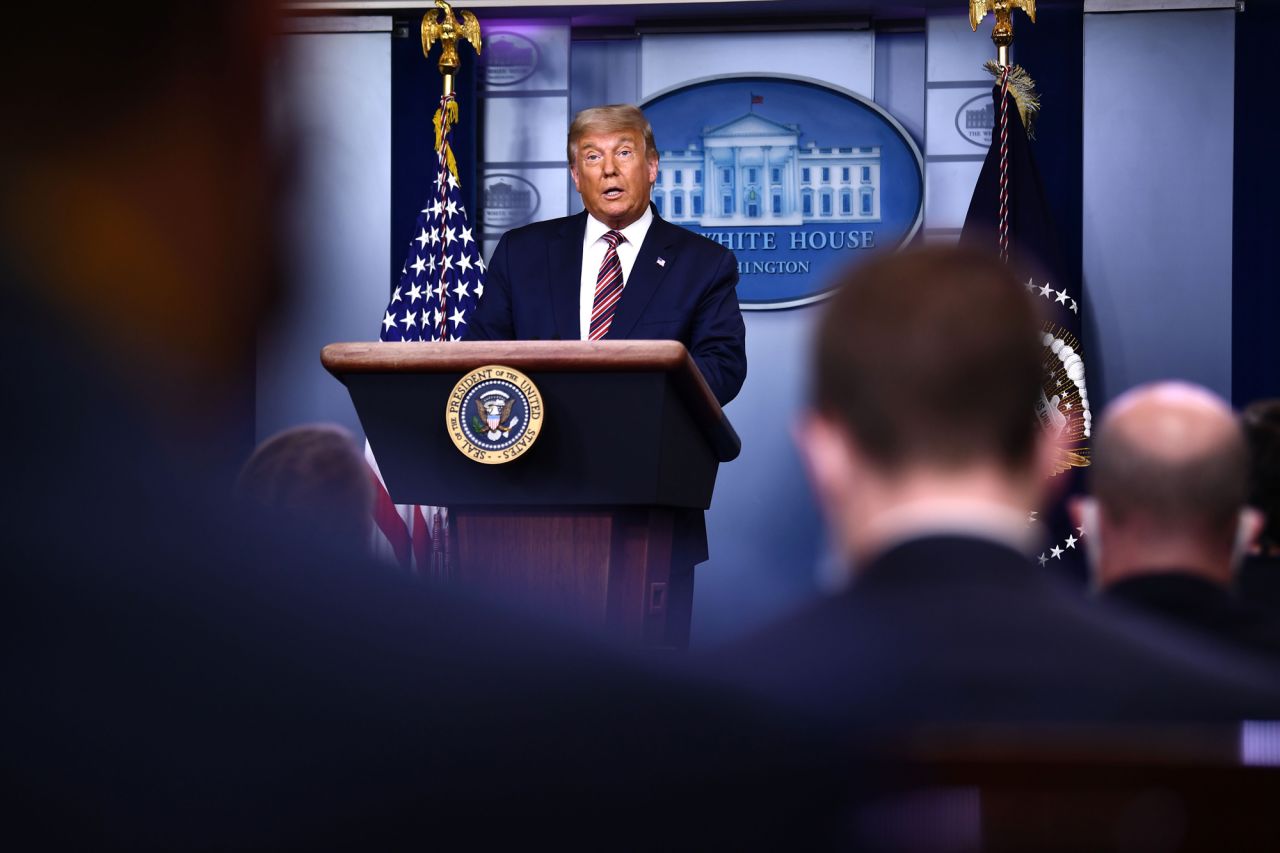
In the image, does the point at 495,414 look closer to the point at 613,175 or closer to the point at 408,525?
the point at 613,175

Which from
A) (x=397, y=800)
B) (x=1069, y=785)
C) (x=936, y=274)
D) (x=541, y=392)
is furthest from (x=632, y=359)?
(x=397, y=800)

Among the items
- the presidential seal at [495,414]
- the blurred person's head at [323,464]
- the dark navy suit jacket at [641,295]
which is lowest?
the blurred person's head at [323,464]

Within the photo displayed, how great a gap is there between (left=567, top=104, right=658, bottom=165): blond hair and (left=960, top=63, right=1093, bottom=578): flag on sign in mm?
1523

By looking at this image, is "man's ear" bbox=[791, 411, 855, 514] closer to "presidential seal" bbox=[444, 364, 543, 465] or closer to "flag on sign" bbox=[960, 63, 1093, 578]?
"presidential seal" bbox=[444, 364, 543, 465]

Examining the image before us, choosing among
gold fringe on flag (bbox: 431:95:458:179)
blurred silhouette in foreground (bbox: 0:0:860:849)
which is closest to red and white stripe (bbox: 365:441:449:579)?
gold fringe on flag (bbox: 431:95:458:179)

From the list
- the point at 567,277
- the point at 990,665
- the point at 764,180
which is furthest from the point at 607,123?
the point at 990,665

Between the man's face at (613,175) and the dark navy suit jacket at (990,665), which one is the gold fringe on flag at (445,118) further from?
Result: the dark navy suit jacket at (990,665)

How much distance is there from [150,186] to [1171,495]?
3.95ft

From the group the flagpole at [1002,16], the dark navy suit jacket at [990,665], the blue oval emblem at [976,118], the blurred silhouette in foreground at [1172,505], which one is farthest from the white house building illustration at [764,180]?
the dark navy suit jacket at [990,665]

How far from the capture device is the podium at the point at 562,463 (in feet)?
7.47

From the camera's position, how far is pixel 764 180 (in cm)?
523

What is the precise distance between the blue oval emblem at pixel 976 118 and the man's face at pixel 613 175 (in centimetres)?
Result: 202

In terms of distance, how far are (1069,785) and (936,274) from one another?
322 millimetres

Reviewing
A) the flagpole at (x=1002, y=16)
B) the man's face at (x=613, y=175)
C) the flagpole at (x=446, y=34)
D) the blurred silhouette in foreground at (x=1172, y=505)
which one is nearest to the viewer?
the blurred silhouette in foreground at (x=1172, y=505)
